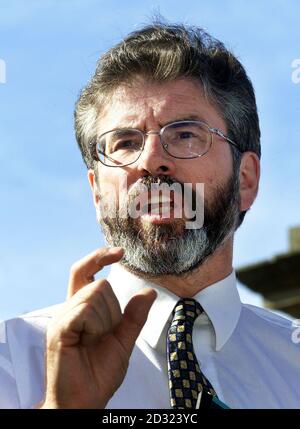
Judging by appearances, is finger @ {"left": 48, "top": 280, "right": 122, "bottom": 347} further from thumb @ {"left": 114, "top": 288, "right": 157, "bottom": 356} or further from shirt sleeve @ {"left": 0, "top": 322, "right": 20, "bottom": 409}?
shirt sleeve @ {"left": 0, "top": 322, "right": 20, "bottom": 409}

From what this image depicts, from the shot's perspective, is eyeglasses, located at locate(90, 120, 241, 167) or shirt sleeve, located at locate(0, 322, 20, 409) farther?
eyeglasses, located at locate(90, 120, 241, 167)

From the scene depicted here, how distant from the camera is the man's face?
4.45 meters

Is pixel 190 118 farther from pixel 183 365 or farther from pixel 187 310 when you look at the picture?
pixel 183 365

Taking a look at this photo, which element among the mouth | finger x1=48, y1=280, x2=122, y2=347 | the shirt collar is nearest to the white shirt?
the shirt collar

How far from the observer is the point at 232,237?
493cm

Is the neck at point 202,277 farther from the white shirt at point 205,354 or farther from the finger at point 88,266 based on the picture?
the finger at point 88,266

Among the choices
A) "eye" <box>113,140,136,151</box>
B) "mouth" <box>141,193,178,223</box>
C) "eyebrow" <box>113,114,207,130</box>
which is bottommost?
"mouth" <box>141,193,178,223</box>

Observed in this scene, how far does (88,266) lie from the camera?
12.1 ft

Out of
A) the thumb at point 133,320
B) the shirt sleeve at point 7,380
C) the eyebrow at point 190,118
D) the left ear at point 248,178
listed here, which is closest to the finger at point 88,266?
the thumb at point 133,320

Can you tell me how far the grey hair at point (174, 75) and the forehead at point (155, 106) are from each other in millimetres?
44

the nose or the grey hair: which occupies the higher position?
the grey hair

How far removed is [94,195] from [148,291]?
1.18m

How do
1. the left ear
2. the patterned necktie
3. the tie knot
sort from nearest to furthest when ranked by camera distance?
the patterned necktie, the tie knot, the left ear

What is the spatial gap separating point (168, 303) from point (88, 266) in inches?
33.4
